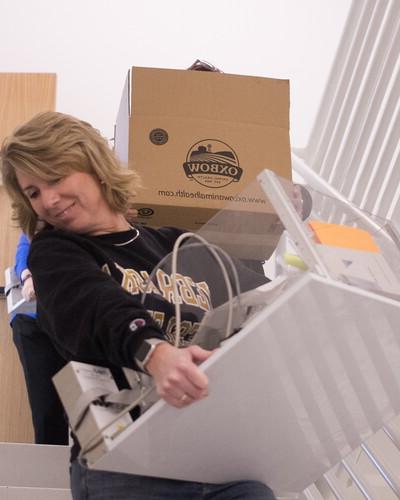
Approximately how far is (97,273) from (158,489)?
36 cm

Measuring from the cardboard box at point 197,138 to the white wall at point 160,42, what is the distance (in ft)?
4.35

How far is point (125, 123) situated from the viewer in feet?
7.82

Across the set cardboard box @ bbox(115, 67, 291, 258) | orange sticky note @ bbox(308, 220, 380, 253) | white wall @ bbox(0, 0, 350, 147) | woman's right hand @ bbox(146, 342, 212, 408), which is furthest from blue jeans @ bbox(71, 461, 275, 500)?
white wall @ bbox(0, 0, 350, 147)

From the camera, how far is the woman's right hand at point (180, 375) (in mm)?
1107

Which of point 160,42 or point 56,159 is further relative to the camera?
point 160,42

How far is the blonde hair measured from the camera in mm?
1631

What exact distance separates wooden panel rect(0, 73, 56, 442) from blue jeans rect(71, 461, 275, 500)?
52.6 inches

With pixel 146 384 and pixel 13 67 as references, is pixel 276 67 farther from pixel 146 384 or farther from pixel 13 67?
pixel 146 384

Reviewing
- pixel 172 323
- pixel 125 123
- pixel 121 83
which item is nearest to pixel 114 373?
pixel 172 323

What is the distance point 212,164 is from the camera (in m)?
2.30

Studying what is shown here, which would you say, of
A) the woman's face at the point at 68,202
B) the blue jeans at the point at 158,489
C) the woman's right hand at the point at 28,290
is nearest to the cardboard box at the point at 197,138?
the woman's right hand at the point at 28,290

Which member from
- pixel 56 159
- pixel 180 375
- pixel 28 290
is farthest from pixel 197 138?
pixel 180 375

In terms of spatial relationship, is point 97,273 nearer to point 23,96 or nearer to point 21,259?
point 21,259

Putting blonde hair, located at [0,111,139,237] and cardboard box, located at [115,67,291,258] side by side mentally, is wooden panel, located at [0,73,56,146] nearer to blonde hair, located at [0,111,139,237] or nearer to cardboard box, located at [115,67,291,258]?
cardboard box, located at [115,67,291,258]
